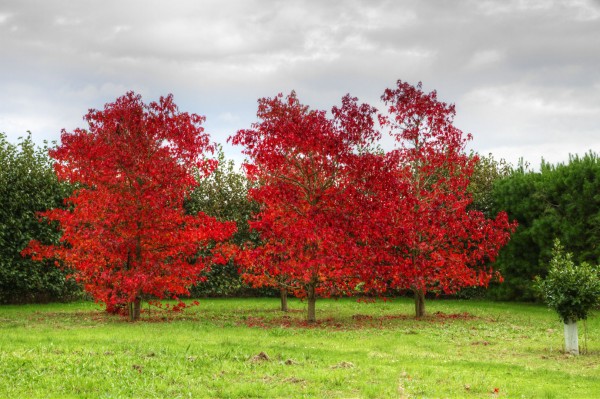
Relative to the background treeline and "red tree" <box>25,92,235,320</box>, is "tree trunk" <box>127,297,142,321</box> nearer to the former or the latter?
"red tree" <box>25,92,235,320</box>

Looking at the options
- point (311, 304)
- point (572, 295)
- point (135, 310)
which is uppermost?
point (572, 295)

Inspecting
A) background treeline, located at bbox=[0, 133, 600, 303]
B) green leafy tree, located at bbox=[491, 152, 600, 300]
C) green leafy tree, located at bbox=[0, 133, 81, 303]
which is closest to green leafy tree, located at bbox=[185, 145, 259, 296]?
background treeline, located at bbox=[0, 133, 600, 303]

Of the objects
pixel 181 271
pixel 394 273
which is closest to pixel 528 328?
pixel 394 273

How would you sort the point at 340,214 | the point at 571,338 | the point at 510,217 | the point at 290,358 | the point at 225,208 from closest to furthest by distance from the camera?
the point at 290,358
the point at 571,338
the point at 340,214
the point at 510,217
the point at 225,208

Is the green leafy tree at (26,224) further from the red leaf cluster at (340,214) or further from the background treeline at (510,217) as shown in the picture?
the red leaf cluster at (340,214)

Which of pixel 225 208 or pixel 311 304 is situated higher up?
pixel 225 208

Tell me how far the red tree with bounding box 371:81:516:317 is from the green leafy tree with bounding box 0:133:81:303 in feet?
50.0

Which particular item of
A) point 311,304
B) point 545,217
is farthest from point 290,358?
point 545,217

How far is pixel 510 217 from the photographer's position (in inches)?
1152

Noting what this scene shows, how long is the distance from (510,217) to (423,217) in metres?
9.18

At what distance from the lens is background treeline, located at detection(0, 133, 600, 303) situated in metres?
25.6

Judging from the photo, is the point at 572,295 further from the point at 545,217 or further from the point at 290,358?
the point at 545,217

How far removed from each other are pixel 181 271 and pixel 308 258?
428 cm

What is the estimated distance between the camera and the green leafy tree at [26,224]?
26.9 meters
